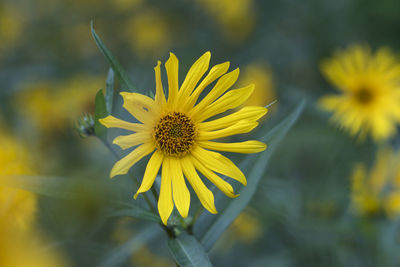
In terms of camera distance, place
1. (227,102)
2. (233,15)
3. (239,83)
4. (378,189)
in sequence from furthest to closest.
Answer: (233,15), (239,83), (378,189), (227,102)

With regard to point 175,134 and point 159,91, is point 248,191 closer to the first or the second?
point 175,134

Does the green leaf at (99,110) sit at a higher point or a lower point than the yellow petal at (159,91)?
higher

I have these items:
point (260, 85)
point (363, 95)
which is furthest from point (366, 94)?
point (260, 85)

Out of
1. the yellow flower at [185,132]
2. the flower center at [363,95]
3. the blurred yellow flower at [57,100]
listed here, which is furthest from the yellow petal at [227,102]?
the flower center at [363,95]

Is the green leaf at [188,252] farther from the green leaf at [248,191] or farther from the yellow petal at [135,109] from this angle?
the yellow petal at [135,109]

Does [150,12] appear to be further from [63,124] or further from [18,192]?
[18,192]

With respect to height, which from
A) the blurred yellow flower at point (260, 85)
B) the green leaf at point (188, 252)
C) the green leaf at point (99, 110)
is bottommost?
the blurred yellow flower at point (260, 85)

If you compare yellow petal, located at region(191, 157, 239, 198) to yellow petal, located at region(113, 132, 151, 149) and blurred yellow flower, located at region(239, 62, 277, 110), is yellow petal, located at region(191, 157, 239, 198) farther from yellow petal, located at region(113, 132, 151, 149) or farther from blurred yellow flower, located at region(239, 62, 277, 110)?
blurred yellow flower, located at region(239, 62, 277, 110)

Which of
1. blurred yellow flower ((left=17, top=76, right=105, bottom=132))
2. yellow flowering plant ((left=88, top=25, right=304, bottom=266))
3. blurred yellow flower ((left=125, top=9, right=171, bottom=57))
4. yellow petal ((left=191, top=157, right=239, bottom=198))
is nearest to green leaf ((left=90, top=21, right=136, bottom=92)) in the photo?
yellow flowering plant ((left=88, top=25, right=304, bottom=266))
